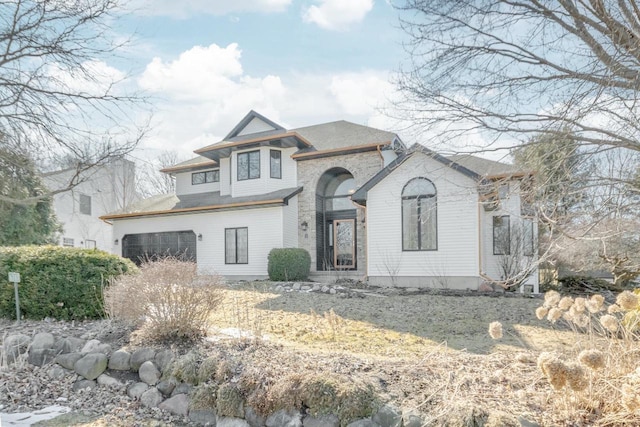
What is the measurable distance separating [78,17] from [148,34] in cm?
101

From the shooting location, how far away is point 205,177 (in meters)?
20.7

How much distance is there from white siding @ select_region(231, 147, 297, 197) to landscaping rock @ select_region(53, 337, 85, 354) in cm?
1246

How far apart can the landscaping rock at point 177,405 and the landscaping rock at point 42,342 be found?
2.10m

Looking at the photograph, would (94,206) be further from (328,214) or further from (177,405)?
(177,405)

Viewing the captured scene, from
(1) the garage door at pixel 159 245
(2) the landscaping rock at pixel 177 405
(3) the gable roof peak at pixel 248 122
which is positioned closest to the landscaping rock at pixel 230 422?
(2) the landscaping rock at pixel 177 405

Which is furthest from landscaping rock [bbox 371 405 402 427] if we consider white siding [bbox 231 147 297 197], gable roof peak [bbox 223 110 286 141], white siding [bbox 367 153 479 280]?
gable roof peak [bbox 223 110 286 141]

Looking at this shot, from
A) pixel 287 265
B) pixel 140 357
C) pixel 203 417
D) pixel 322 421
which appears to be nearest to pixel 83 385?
pixel 140 357

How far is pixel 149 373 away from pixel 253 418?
160 cm

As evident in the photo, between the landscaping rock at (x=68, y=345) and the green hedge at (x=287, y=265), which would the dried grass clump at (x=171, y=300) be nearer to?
the landscaping rock at (x=68, y=345)

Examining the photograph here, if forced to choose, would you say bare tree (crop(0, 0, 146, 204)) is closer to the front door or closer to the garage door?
the garage door

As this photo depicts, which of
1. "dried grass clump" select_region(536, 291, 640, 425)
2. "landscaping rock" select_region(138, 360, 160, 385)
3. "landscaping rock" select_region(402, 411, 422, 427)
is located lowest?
"landscaping rock" select_region(138, 360, 160, 385)

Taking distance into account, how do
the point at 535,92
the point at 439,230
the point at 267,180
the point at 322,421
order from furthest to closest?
the point at 267,180, the point at 439,230, the point at 535,92, the point at 322,421

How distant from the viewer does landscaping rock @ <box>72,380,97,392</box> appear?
16.7ft

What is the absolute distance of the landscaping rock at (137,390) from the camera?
4.86 metres
